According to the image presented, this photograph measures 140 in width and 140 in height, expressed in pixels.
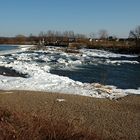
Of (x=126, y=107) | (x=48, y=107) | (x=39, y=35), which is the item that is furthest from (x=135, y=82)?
(x=39, y=35)

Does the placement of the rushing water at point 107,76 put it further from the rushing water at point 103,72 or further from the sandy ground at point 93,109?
the sandy ground at point 93,109

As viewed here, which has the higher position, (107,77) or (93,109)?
(93,109)

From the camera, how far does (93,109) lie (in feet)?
43.3

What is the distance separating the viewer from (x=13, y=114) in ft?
23.2

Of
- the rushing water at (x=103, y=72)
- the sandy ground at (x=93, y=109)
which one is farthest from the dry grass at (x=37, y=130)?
the rushing water at (x=103, y=72)

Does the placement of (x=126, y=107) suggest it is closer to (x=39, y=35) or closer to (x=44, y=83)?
(x=44, y=83)

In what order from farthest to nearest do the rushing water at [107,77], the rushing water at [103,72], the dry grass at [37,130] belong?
the rushing water at [103,72], the rushing water at [107,77], the dry grass at [37,130]

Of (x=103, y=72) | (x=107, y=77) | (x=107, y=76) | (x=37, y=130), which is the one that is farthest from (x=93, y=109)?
(x=103, y=72)

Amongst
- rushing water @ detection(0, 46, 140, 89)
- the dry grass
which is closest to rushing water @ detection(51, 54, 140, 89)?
rushing water @ detection(0, 46, 140, 89)

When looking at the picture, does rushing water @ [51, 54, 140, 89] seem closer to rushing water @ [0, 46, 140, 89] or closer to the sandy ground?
rushing water @ [0, 46, 140, 89]

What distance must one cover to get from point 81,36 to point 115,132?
152228 mm

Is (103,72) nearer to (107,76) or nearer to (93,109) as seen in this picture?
(107,76)

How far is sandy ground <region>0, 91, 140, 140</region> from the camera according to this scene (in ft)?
33.7

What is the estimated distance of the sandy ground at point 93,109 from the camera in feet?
33.7
